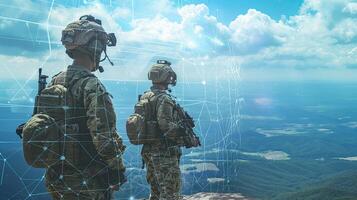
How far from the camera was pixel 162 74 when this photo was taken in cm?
1036

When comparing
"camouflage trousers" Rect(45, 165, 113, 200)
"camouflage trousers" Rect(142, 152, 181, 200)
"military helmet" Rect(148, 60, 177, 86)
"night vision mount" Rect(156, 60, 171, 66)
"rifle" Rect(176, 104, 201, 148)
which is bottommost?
"camouflage trousers" Rect(142, 152, 181, 200)

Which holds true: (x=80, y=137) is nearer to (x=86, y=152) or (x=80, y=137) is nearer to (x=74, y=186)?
(x=86, y=152)

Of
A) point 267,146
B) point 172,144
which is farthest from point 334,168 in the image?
point 172,144

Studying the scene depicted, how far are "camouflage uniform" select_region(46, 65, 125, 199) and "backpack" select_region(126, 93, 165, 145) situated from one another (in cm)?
377

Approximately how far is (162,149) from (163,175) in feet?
1.81

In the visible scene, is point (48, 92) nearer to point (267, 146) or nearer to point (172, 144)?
point (172, 144)

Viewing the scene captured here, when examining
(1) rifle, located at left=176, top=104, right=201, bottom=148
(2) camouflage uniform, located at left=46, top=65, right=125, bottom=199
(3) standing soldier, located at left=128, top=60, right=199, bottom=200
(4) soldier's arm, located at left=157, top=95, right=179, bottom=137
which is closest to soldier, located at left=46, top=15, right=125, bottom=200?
(2) camouflage uniform, located at left=46, top=65, right=125, bottom=199

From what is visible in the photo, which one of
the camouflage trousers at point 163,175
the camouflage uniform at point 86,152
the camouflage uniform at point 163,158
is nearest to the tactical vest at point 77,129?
the camouflage uniform at point 86,152

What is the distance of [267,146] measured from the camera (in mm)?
174875

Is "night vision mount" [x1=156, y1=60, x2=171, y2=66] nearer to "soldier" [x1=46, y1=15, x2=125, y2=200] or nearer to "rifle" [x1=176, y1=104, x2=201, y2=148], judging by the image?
"rifle" [x1=176, y1=104, x2=201, y2=148]

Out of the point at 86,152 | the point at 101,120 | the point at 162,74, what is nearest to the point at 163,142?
the point at 162,74

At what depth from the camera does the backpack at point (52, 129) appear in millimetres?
5715

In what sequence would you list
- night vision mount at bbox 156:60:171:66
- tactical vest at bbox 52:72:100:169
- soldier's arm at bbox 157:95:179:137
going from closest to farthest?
tactical vest at bbox 52:72:100:169 < soldier's arm at bbox 157:95:179:137 < night vision mount at bbox 156:60:171:66

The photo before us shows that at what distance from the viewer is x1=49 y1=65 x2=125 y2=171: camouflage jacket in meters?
5.70
